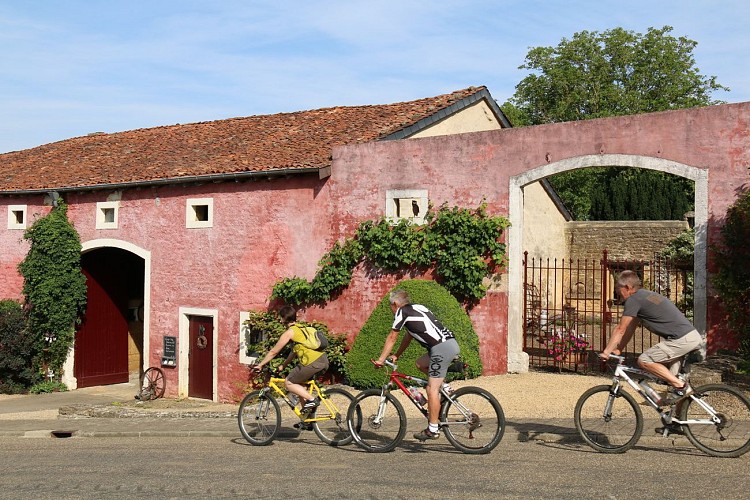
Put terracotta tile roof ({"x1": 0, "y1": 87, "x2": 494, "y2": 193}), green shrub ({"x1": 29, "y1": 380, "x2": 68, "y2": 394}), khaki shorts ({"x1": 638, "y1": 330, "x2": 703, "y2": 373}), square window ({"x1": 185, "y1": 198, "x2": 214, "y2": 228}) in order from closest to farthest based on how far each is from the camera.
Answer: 1. khaki shorts ({"x1": 638, "y1": 330, "x2": 703, "y2": 373})
2. terracotta tile roof ({"x1": 0, "y1": 87, "x2": 494, "y2": 193})
3. square window ({"x1": 185, "y1": 198, "x2": 214, "y2": 228})
4. green shrub ({"x1": 29, "y1": 380, "x2": 68, "y2": 394})

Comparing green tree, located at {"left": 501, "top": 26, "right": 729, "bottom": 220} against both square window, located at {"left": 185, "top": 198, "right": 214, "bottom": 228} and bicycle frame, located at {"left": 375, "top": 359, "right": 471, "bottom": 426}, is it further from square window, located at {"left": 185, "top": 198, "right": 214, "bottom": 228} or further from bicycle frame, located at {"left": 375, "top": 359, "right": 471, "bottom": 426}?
bicycle frame, located at {"left": 375, "top": 359, "right": 471, "bottom": 426}

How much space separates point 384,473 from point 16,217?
1590 centimetres

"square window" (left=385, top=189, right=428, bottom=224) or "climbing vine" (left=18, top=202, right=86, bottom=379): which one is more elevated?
"square window" (left=385, top=189, right=428, bottom=224)

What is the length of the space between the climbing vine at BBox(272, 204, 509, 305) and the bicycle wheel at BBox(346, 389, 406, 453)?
553 cm

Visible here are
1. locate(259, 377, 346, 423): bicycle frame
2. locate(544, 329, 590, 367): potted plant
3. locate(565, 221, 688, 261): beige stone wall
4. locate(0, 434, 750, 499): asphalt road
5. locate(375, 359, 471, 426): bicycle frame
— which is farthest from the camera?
locate(565, 221, 688, 261): beige stone wall

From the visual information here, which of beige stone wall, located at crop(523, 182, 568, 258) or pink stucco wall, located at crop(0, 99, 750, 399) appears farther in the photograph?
beige stone wall, located at crop(523, 182, 568, 258)

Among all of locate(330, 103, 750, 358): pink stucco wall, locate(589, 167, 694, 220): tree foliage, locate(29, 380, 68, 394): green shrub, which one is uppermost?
locate(589, 167, 694, 220): tree foliage

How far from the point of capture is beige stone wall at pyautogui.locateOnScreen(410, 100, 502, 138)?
17.4 metres

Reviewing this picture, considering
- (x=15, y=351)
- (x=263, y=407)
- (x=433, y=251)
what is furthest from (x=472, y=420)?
(x=15, y=351)

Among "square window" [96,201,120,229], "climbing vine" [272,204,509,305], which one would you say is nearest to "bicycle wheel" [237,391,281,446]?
"climbing vine" [272,204,509,305]

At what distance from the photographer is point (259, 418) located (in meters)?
9.04

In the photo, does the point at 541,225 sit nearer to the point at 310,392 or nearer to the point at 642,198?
the point at 642,198

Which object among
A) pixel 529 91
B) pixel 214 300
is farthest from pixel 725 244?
pixel 529 91

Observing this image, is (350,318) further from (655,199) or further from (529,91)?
(529,91)
